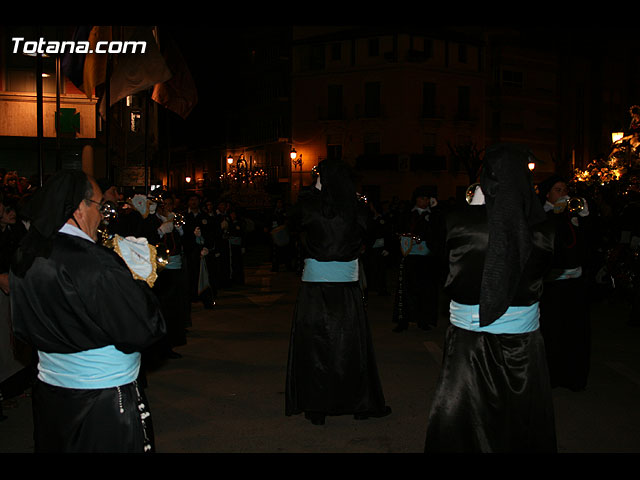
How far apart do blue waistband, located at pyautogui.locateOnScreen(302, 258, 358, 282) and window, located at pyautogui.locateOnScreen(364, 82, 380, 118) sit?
38.5 m

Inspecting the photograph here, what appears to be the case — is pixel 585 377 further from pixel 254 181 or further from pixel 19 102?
pixel 254 181

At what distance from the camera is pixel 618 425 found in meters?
5.71

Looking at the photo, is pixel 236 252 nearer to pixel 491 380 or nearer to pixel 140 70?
pixel 140 70

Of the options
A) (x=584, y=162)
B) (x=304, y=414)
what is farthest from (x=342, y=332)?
(x=584, y=162)

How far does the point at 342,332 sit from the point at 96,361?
3.13 m

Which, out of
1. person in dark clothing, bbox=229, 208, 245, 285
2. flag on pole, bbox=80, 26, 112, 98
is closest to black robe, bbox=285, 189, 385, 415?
flag on pole, bbox=80, 26, 112, 98

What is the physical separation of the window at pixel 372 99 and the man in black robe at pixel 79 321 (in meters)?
41.5

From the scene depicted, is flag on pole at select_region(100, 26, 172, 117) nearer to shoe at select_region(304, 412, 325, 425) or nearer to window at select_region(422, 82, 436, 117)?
shoe at select_region(304, 412, 325, 425)

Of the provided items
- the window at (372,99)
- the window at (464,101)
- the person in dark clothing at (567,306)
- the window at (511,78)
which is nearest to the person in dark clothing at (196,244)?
the person in dark clothing at (567,306)

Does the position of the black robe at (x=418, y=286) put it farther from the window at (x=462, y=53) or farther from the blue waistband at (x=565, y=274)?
the window at (x=462, y=53)

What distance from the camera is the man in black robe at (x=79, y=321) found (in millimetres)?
2963

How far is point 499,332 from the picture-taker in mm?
3898

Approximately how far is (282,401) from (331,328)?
1077 millimetres

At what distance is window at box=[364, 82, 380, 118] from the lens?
4353 cm
